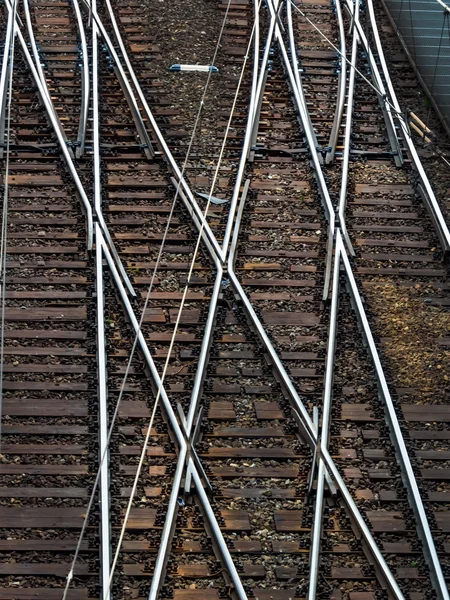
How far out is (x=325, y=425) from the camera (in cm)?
894

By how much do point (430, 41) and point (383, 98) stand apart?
1355 mm

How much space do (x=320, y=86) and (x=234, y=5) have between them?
2.18 m

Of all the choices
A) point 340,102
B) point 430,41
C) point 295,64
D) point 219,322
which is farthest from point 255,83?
point 219,322

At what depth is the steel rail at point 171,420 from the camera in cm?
786

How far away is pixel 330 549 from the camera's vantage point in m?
8.12

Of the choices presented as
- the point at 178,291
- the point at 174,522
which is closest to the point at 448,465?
the point at 174,522

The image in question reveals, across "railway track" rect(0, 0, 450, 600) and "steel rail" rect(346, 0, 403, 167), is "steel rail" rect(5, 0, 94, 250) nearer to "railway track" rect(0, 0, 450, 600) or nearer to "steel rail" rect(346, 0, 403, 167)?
"railway track" rect(0, 0, 450, 600)

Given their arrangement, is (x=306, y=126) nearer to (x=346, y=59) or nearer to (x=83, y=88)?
(x=346, y=59)

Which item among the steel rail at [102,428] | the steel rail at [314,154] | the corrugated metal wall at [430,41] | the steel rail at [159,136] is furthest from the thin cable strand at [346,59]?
the steel rail at [102,428]

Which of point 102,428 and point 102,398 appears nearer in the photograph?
point 102,428

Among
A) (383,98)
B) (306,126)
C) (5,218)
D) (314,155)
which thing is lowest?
(5,218)

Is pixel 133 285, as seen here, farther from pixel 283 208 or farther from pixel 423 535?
pixel 423 535

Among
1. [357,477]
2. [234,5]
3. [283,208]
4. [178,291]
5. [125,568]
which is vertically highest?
[234,5]

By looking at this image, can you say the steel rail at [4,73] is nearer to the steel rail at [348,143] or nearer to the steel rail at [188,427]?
the steel rail at [188,427]
